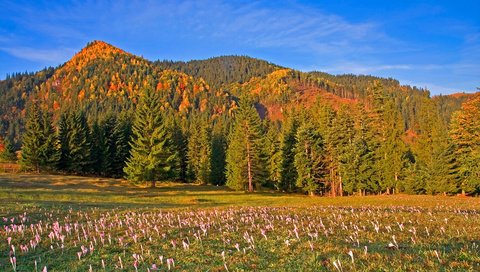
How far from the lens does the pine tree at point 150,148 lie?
60.5m

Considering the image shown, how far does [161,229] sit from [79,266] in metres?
→ 4.99

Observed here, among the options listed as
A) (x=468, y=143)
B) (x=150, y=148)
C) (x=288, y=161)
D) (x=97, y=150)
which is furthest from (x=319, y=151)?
(x=97, y=150)

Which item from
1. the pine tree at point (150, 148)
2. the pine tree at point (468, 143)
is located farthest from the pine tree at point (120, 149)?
the pine tree at point (468, 143)

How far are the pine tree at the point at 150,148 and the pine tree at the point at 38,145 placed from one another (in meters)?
20.8

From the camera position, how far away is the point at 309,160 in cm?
6738

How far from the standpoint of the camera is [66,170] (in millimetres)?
80562

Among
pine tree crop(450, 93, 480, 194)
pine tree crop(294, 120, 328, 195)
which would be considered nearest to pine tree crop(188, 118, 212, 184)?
pine tree crop(294, 120, 328, 195)

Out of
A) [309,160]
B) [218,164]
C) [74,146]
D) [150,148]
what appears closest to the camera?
[150,148]

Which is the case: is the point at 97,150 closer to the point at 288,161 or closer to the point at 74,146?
the point at 74,146

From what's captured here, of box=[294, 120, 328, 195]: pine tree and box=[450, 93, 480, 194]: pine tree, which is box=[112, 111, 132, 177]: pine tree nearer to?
box=[294, 120, 328, 195]: pine tree

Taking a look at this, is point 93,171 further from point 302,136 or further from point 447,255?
point 447,255

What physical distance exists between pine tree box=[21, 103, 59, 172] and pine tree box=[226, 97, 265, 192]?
118 feet

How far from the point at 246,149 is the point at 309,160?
11.7 metres

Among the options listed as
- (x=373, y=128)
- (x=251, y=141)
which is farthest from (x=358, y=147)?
(x=251, y=141)
